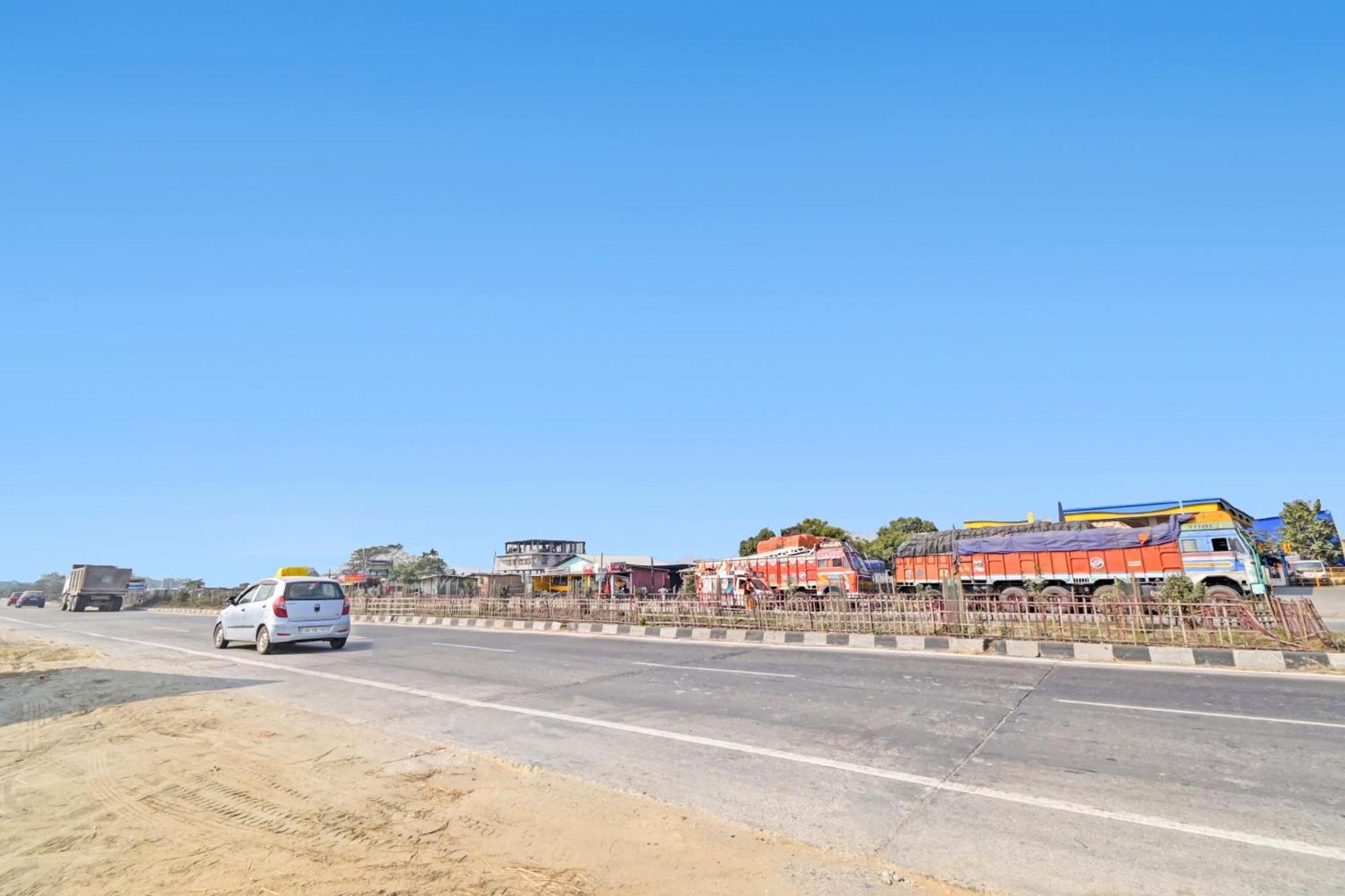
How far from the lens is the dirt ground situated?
342cm

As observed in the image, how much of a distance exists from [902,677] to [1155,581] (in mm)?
14759

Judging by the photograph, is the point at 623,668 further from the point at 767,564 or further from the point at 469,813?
the point at 767,564

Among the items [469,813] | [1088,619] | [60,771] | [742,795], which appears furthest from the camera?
[1088,619]

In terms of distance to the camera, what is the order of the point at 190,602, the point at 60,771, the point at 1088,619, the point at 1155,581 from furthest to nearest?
the point at 190,602
the point at 1155,581
the point at 1088,619
the point at 60,771

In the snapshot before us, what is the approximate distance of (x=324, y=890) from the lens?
328 centimetres

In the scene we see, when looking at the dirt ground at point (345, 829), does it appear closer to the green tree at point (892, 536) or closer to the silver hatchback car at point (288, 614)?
the silver hatchback car at point (288, 614)

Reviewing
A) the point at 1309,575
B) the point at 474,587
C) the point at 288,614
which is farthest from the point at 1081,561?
the point at 1309,575

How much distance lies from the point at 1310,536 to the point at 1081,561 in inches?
1374

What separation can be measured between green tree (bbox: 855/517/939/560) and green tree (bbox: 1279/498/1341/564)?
844 inches

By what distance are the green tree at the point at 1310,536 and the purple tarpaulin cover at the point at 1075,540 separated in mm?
31655

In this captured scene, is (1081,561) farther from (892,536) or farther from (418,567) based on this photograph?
(418,567)

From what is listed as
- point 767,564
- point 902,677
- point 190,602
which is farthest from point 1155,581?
point 190,602

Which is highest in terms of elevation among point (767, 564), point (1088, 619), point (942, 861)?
point (767, 564)

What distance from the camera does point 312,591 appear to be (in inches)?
564
